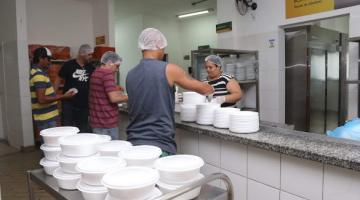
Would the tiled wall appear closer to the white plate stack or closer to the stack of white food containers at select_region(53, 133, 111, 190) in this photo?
the white plate stack

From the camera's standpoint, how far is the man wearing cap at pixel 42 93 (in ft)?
9.81

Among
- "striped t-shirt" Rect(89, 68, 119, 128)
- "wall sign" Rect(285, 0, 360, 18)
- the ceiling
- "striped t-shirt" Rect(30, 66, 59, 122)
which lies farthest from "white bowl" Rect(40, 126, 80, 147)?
the ceiling

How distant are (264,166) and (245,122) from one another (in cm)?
25

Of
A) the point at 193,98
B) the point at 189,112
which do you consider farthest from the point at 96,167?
the point at 193,98

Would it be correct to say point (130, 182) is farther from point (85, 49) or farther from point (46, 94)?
point (85, 49)

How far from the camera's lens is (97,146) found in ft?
4.51

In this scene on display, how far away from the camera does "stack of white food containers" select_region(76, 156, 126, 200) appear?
1.10 metres

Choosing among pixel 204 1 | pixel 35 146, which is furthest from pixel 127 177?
pixel 204 1

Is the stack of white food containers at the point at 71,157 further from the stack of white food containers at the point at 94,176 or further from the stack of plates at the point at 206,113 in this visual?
the stack of plates at the point at 206,113

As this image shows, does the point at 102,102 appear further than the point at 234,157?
Yes

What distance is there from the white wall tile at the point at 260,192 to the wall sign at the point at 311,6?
274cm

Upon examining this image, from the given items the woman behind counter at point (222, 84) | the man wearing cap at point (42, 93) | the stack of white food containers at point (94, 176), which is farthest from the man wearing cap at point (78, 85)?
the stack of white food containers at point (94, 176)

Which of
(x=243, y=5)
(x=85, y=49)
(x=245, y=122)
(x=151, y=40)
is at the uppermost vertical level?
(x=243, y=5)

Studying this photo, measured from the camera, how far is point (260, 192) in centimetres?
151
